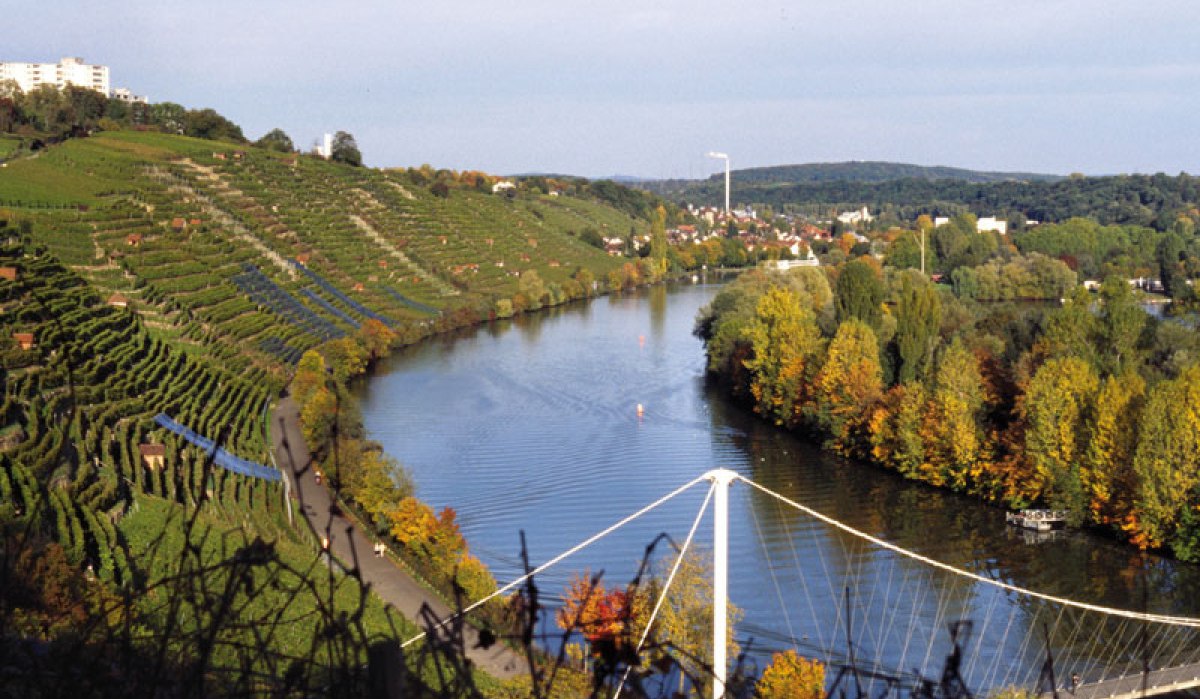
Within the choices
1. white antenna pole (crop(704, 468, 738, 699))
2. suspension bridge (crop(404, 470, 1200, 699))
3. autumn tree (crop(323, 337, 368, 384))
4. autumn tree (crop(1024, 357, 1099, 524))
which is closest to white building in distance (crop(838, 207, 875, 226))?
Result: autumn tree (crop(323, 337, 368, 384))

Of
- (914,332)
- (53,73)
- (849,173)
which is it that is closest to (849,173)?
(849,173)

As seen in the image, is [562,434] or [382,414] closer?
[562,434]

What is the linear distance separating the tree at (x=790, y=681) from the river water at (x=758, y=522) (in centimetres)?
83

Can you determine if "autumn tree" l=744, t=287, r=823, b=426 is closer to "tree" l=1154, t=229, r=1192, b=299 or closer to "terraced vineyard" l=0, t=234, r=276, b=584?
"terraced vineyard" l=0, t=234, r=276, b=584

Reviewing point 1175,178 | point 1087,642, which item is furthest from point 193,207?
point 1175,178

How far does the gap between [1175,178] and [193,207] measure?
5307 cm

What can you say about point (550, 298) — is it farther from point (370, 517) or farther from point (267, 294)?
point (370, 517)

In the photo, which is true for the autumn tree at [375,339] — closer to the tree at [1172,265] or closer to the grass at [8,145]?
the grass at [8,145]

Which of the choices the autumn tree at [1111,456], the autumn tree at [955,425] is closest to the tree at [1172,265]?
the autumn tree at [955,425]

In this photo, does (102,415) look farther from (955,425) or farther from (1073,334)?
(1073,334)

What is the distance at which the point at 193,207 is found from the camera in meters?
21.4

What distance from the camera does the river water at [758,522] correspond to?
7305 millimetres

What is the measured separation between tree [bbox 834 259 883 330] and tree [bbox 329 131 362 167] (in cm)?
2102

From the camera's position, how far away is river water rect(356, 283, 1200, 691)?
730 centimetres
